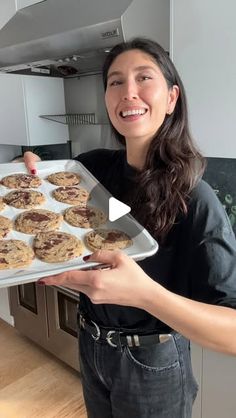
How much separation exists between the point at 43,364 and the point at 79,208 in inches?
63.9

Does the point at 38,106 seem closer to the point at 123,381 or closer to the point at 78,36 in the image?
the point at 78,36

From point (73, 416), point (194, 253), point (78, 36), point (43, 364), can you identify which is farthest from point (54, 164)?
point (43, 364)

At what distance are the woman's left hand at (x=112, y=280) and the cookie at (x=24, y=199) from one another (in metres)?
0.38

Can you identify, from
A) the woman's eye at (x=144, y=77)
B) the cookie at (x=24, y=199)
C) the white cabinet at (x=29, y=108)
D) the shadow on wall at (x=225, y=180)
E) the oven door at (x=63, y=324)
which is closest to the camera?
the woman's eye at (x=144, y=77)

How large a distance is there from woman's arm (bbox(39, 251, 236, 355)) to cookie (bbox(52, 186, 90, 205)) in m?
0.36

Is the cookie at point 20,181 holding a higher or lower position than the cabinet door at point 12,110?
lower

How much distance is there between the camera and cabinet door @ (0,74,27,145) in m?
2.18

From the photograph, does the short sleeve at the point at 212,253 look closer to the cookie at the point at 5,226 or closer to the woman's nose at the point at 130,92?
the woman's nose at the point at 130,92

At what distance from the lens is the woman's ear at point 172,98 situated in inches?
35.1

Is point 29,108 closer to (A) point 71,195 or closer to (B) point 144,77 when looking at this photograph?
(A) point 71,195

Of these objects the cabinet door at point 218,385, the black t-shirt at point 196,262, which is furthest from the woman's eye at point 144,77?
the cabinet door at point 218,385

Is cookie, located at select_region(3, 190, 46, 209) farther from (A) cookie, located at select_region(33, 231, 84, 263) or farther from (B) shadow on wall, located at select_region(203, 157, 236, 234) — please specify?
(B) shadow on wall, located at select_region(203, 157, 236, 234)

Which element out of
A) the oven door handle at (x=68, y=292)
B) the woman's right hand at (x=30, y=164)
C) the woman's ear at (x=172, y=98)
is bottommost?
the oven door handle at (x=68, y=292)

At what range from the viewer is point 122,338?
87 cm
